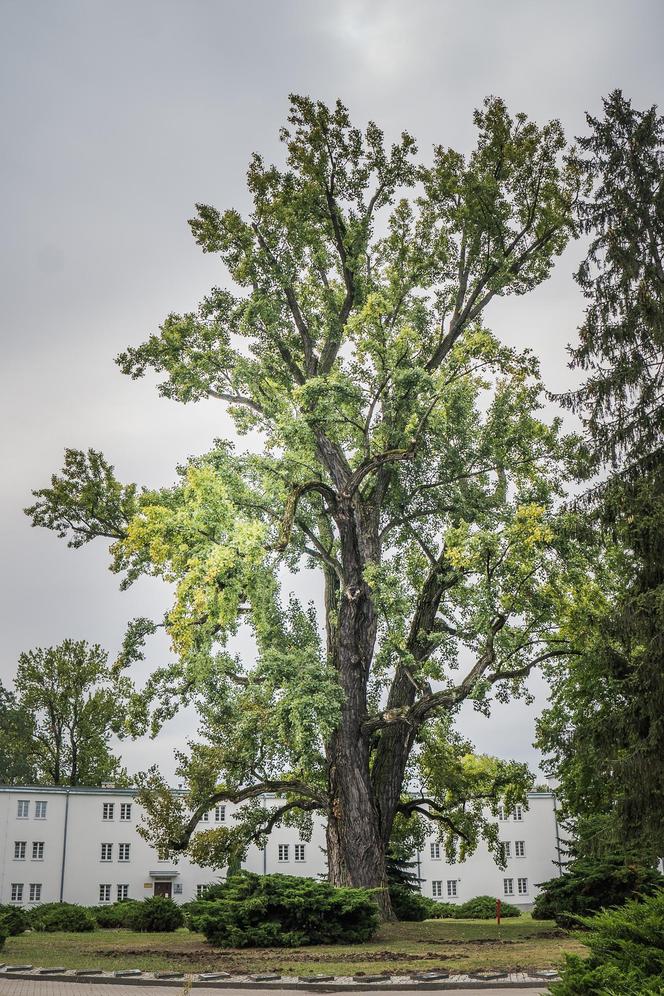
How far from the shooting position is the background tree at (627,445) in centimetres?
1579

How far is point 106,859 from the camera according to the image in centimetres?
4869

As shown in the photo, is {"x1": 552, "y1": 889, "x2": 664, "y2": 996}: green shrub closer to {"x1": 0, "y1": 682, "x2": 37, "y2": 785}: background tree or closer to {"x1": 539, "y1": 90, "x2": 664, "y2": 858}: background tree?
{"x1": 539, "y1": 90, "x2": 664, "y2": 858}: background tree

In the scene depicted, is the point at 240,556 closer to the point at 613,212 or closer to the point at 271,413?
the point at 271,413

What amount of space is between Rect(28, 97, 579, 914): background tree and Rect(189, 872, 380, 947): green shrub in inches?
102

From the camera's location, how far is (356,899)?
17.2m

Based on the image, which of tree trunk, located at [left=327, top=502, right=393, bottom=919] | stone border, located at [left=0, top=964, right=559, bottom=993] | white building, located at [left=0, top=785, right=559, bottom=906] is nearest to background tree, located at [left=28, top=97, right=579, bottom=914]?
tree trunk, located at [left=327, top=502, right=393, bottom=919]

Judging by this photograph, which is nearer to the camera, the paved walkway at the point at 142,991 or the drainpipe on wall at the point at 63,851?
the paved walkway at the point at 142,991

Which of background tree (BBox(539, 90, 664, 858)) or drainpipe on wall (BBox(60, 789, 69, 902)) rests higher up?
background tree (BBox(539, 90, 664, 858))

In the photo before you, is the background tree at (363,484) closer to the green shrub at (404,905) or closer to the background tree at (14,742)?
the green shrub at (404,905)

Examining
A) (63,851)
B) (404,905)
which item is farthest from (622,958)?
(63,851)

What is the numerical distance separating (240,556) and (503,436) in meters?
9.13

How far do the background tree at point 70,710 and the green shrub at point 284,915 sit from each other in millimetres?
36805

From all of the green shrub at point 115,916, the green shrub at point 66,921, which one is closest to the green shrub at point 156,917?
the green shrub at point 115,916

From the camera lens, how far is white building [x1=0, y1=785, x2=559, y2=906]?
4728cm
